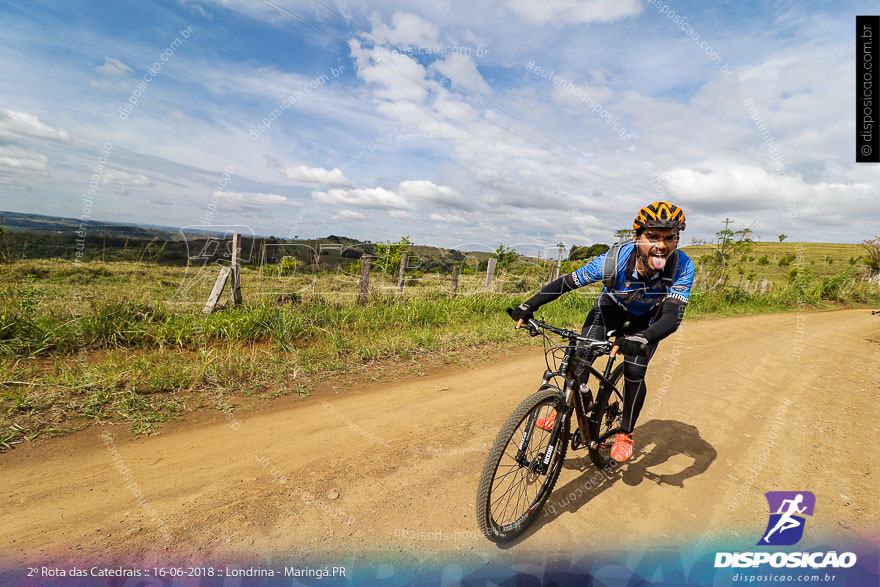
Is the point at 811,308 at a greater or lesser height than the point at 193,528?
greater

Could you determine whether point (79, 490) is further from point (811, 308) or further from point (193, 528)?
point (811, 308)

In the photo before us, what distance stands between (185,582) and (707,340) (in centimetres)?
1066

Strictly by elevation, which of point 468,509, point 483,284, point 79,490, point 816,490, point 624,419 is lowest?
point 79,490

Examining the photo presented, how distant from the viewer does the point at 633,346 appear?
94.7 inches

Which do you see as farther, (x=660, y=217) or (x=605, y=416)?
(x=605, y=416)

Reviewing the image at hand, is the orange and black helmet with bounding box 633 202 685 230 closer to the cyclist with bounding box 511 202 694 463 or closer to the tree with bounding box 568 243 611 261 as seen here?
the cyclist with bounding box 511 202 694 463

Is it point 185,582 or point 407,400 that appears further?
point 407,400

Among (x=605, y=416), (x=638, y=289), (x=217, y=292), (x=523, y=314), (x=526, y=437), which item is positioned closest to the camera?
(x=526, y=437)

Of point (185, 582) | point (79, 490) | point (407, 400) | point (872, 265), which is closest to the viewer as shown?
point (185, 582)

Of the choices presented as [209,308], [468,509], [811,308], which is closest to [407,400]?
[468,509]

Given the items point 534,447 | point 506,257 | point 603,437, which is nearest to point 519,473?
point 534,447

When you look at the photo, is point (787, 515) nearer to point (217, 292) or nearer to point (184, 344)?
point (184, 344)

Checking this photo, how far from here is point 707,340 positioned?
9164mm

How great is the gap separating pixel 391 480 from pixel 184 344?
14.7ft
